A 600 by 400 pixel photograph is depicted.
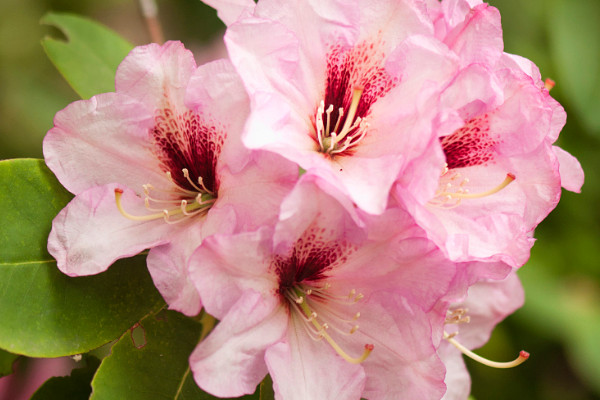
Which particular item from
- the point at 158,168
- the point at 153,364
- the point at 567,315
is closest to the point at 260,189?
the point at 158,168

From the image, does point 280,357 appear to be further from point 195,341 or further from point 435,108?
point 435,108

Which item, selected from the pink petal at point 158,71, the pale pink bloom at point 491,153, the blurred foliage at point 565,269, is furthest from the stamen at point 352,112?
the blurred foliage at point 565,269

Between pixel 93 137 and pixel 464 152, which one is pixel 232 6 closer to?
pixel 93 137

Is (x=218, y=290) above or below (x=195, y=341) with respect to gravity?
above

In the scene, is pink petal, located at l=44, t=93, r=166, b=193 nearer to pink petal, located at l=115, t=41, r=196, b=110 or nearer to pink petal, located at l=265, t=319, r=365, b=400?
pink petal, located at l=115, t=41, r=196, b=110

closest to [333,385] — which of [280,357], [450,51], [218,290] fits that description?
[280,357]

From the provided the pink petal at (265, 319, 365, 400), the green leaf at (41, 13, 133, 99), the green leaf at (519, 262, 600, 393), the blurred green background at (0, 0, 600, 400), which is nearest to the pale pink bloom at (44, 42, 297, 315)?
the pink petal at (265, 319, 365, 400)

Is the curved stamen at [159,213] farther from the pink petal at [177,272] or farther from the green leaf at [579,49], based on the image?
the green leaf at [579,49]
